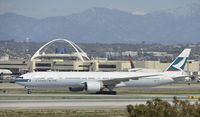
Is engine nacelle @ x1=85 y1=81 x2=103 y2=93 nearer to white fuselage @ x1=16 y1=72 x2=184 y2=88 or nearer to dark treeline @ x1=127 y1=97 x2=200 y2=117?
white fuselage @ x1=16 y1=72 x2=184 y2=88

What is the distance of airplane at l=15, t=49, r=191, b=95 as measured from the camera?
79125mm

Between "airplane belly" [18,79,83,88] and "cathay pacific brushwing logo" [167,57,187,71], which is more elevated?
"cathay pacific brushwing logo" [167,57,187,71]

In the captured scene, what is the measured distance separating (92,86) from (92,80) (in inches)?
70.9

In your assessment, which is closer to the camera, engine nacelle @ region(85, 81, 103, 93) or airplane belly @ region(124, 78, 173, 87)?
engine nacelle @ region(85, 81, 103, 93)

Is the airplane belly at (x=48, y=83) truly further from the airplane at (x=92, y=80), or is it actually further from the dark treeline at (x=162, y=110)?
the dark treeline at (x=162, y=110)

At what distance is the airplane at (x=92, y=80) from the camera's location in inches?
3115

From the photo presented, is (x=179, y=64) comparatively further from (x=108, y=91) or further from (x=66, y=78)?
(x=66, y=78)

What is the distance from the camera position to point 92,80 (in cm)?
8112

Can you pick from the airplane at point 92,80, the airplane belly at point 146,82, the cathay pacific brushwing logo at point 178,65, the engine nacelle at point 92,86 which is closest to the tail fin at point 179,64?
the cathay pacific brushwing logo at point 178,65

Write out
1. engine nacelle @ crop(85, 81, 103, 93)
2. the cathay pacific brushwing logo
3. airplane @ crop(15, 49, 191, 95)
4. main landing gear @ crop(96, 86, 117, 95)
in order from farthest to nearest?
1. the cathay pacific brushwing logo
2. main landing gear @ crop(96, 86, 117, 95)
3. engine nacelle @ crop(85, 81, 103, 93)
4. airplane @ crop(15, 49, 191, 95)

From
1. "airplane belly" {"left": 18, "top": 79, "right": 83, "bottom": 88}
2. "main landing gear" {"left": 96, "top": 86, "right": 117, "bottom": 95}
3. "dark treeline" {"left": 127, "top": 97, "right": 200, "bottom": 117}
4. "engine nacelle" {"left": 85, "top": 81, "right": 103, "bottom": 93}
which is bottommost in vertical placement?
"dark treeline" {"left": 127, "top": 97, "right": 200, "bottom": 117}

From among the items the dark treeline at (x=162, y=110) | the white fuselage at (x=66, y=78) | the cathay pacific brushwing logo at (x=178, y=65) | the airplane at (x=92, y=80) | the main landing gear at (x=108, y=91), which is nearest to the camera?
the dark treeline at (x=162, y=110)

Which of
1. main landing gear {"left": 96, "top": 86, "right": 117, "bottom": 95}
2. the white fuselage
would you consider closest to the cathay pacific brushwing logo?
the white fuselage

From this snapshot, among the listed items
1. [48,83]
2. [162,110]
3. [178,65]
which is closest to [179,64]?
[178,65]
